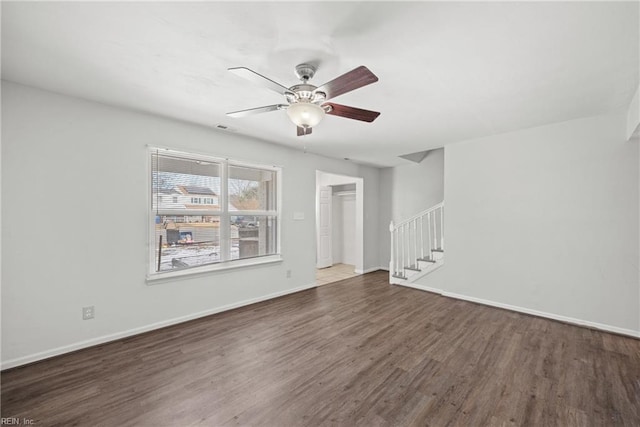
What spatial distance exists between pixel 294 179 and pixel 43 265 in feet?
10.6

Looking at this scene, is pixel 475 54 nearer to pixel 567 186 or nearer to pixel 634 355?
pixel 567 186

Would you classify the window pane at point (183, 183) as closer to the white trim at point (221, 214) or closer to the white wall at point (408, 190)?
the white trim at point (221, 214)

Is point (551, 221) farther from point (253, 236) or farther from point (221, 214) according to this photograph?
point (221, 214)

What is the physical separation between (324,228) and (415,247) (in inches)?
99.5

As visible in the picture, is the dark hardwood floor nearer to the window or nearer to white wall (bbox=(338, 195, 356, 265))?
the window

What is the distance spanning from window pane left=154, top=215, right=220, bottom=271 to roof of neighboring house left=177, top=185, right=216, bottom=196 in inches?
12.3

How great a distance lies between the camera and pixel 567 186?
3.37 m

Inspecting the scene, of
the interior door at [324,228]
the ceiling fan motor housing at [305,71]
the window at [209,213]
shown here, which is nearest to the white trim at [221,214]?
the window at [209,213]

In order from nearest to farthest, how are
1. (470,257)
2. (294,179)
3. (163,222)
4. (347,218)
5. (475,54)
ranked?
(475,54) → (163,222) → (470,257) → (294,179) → (347,218)

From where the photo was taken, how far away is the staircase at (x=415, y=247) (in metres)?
4.79

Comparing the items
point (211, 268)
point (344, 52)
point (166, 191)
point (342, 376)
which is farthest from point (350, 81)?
point (211, 268)

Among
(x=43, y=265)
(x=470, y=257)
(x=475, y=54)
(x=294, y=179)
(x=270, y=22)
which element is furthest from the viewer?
(x=294, y=179)

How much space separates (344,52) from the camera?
1.89 meters

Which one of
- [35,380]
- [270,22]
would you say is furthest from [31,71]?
[35,380]
